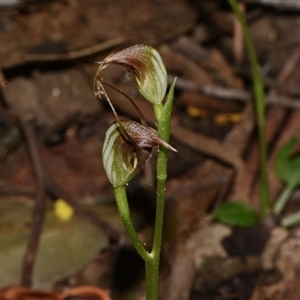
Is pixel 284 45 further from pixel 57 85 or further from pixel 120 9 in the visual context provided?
pixel 57 85

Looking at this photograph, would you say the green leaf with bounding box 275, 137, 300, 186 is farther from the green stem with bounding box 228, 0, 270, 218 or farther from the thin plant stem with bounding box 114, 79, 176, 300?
the thin plant stem with bounding box 114, 79, 176, 300

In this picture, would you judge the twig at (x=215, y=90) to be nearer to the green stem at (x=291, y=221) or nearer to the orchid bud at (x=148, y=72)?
the green stem at (x=291, y=221)

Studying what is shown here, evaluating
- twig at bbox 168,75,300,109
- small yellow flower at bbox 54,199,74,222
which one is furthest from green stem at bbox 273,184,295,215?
small yellow flower at bbox 54,199,74,222

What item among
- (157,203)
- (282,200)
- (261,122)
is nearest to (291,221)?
(282,200)

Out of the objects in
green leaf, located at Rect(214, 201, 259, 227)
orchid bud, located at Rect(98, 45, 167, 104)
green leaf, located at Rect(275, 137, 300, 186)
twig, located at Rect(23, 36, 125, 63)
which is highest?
orchid bud, located at Rect(98, 45, 167, 104)

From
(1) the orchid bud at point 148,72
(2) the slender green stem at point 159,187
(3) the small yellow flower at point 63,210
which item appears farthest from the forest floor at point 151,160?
(1) the orchid bud at point 148,72

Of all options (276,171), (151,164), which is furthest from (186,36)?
(276,171)

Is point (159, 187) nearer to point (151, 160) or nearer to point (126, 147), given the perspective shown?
point (126, 147)
